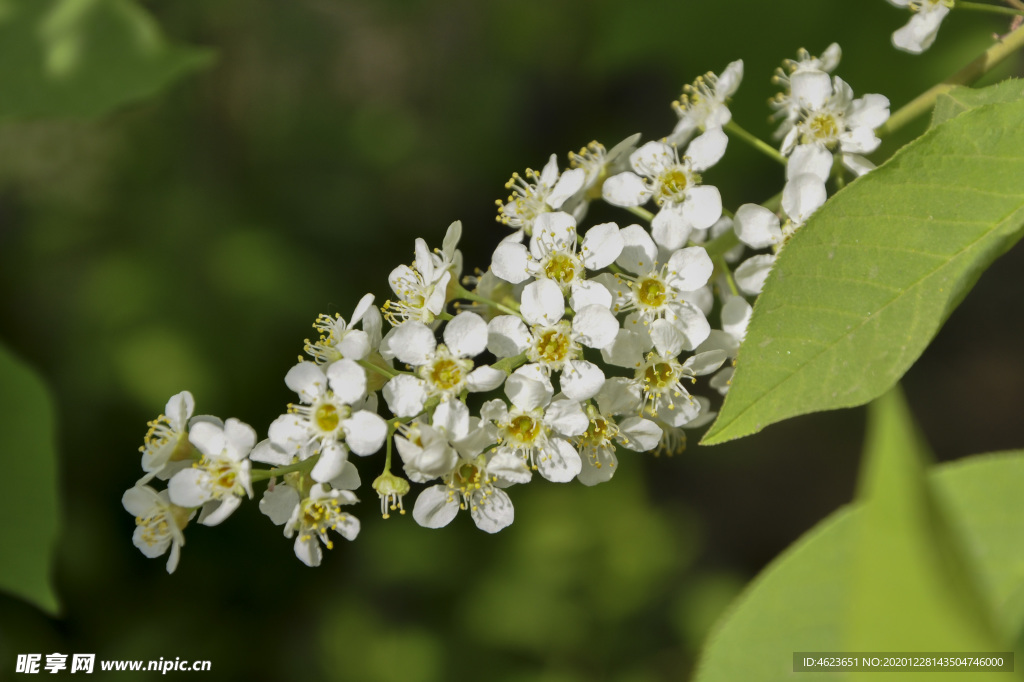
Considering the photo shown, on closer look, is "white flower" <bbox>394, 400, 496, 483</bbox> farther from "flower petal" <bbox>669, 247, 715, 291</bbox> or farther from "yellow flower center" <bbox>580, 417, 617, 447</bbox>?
"flower petal" <bbox>669, 247, 715, 291</bbox>

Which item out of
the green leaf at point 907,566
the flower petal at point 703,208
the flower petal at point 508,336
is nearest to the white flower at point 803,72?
the flower petal at point 703,208

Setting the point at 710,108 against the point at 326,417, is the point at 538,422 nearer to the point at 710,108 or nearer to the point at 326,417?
the point at 326,417

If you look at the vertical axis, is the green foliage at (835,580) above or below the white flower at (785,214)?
below

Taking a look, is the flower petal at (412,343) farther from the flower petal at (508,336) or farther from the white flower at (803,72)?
the white flower at (803,72)

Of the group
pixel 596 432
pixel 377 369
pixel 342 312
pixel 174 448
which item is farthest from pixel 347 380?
pixel 342 312

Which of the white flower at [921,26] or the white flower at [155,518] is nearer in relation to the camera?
the white flower at [155,518]

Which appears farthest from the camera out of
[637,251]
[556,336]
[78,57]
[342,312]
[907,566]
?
[342,312]
